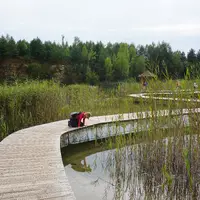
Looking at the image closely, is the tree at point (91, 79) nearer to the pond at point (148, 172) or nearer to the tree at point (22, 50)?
the tree at point (22, 50)

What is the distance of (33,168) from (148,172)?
4.37 feet

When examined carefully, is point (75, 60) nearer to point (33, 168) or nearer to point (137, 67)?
point (137, 67)

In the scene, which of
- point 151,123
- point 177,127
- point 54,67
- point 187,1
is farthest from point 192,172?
point 54,67

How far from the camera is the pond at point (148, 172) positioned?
2.58m

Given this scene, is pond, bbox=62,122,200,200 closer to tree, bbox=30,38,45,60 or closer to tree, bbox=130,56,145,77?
tree, bbox=30,38,45,60

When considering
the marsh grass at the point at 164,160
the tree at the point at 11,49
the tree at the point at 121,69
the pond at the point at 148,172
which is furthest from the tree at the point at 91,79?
the marsh grass at the point at 164,160

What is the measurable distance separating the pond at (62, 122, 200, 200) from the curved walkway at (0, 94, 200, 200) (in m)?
0.36

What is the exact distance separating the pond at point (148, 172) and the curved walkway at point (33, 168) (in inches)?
14.2

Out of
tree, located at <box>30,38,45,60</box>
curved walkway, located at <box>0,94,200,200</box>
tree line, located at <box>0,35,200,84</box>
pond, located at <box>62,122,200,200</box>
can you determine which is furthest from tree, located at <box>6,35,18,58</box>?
pond, located at <box>62,122,200,200</box>

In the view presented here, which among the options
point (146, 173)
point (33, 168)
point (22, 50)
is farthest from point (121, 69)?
point (33, 168)

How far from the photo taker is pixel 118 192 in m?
2.78

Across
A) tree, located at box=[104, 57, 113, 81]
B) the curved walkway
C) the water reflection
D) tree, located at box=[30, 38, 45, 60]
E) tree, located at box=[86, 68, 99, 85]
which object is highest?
tree, located at box=[30, 38, 45, 60]

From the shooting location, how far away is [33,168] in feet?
8.66

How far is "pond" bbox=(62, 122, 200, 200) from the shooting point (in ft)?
8.46
